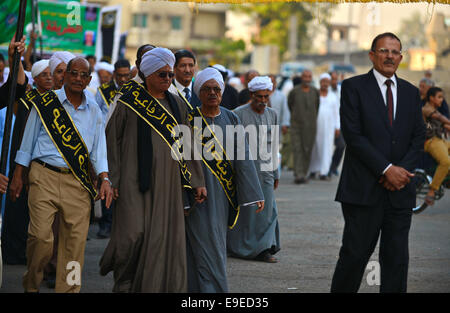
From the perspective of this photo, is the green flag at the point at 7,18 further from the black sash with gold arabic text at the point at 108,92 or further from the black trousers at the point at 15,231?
the black trousers at the point at 15,231

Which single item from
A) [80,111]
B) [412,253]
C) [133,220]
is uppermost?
[80,111]

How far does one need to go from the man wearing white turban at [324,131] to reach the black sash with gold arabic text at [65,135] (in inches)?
415

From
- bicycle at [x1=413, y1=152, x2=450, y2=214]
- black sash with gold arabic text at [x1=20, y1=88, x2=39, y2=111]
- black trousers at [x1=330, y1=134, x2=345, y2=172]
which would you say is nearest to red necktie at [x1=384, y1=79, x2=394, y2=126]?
black sash with gold arabic text at [x1=20, y1=88, x2=39, y2=111]

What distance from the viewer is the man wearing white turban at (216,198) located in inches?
249

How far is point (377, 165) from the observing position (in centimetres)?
577

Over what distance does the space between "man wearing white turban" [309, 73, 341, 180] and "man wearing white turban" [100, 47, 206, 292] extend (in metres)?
10.6

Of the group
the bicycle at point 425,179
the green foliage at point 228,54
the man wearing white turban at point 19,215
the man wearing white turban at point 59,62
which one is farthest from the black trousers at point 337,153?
the green foliage at point 228,54

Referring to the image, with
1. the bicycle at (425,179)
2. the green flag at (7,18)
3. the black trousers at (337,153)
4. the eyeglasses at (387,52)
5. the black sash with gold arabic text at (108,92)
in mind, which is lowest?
the black trousers at (337,153)

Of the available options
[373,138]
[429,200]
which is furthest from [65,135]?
[429,200]

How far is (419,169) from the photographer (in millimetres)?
12312

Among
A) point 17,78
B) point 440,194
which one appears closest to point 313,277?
point 17,78

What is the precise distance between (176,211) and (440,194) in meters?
7.08

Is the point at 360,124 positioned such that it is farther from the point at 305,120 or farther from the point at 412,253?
the point at 305,120

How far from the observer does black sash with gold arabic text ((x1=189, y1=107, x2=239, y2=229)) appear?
261 inches
